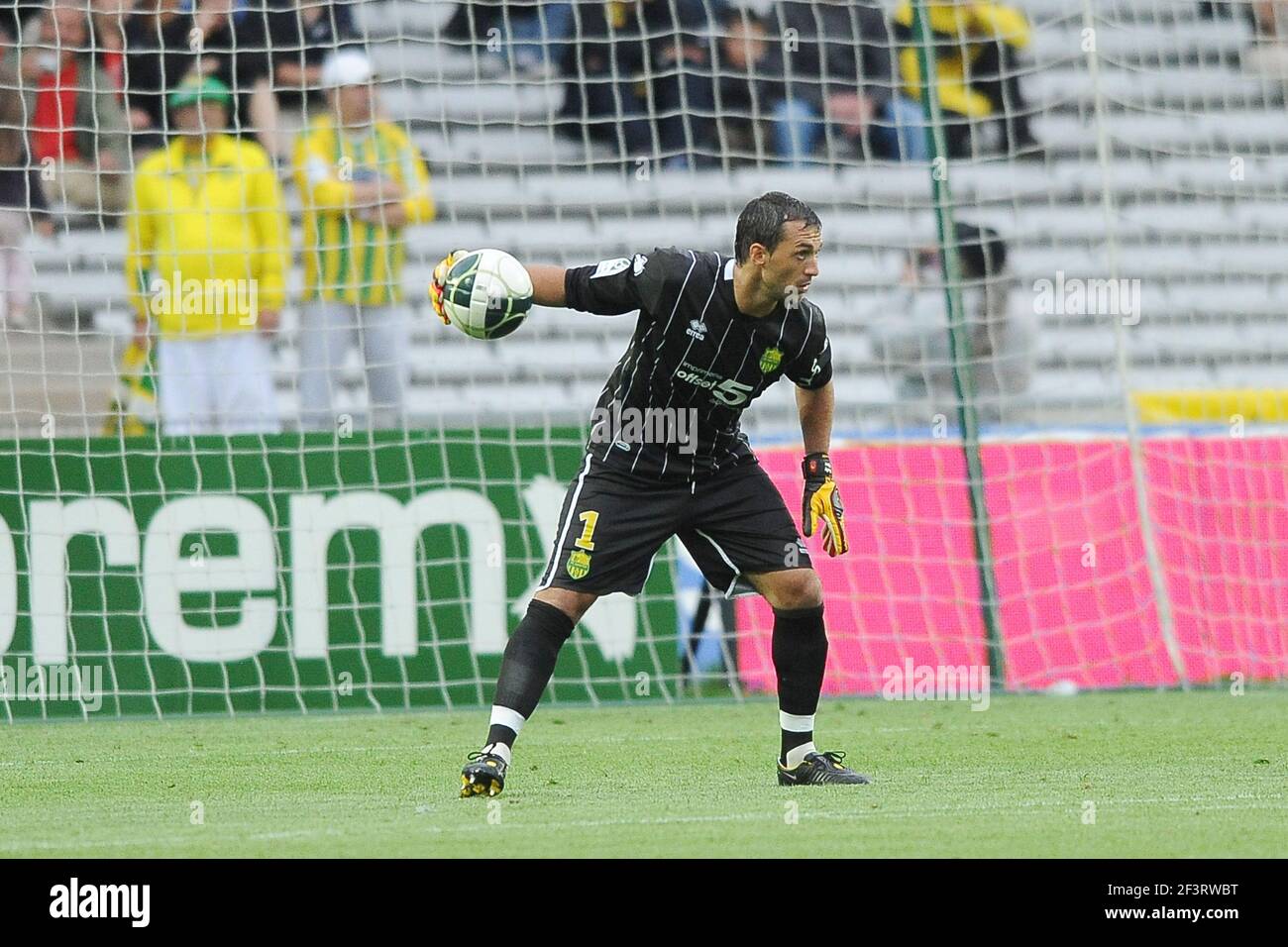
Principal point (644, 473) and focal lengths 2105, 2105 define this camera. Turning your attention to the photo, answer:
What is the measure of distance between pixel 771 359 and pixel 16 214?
265 inches

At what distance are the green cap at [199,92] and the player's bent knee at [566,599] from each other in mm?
4890

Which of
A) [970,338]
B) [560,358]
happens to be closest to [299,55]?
[560,358]

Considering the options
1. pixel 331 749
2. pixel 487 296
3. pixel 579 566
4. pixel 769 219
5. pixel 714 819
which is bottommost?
pixel 714 819

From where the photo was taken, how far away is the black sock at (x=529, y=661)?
6.60 metres

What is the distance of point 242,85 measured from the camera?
488 inches

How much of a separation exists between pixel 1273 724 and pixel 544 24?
601 centimetres

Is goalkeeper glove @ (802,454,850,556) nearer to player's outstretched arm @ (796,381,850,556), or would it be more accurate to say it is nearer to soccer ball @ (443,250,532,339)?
player's outstretched arm @ (796,381,850,556)

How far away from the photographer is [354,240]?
11438 millimetres

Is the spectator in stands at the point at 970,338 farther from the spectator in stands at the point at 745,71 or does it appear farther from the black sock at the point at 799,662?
the black sock at the point at 799,662

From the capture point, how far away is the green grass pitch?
5465 millimetres

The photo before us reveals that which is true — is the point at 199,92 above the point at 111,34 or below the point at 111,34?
below

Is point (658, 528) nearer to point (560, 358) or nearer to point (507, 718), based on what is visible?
point (507, 718)
